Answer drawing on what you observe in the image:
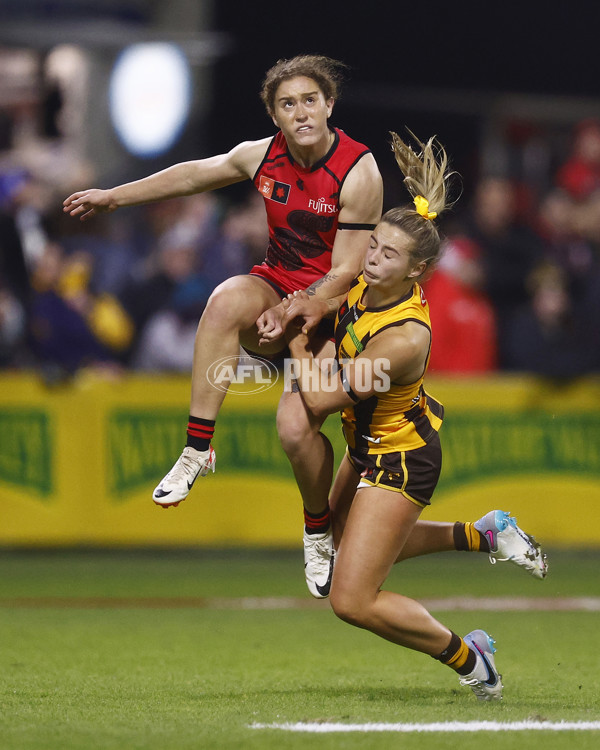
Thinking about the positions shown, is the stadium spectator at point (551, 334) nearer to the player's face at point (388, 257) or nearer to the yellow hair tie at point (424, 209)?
the yellow hair tie at point (424, 209)

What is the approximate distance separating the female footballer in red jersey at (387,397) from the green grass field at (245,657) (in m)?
0.44

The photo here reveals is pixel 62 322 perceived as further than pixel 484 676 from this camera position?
Yes

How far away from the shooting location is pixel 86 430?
10523mm

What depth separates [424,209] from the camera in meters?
5.62

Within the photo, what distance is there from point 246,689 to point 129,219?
23.7ft

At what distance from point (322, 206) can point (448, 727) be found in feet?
7.10

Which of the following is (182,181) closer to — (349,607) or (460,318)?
(349,607)

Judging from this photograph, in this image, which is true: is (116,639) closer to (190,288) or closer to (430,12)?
(190,288)

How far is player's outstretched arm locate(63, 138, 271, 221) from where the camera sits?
583 centimetres

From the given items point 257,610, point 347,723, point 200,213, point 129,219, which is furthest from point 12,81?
point 347,723

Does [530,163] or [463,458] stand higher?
[530,163]

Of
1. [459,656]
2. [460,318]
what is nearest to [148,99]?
[460,318]

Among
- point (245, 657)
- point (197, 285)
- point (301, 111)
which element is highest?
point (301, 111)

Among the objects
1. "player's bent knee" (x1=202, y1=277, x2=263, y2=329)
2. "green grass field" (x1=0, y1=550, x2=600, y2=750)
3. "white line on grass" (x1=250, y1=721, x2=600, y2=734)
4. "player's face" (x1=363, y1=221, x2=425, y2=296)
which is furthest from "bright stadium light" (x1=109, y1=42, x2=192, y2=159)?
"white line on grass" (x1=250, y1=721, x2=600, y2=734)
